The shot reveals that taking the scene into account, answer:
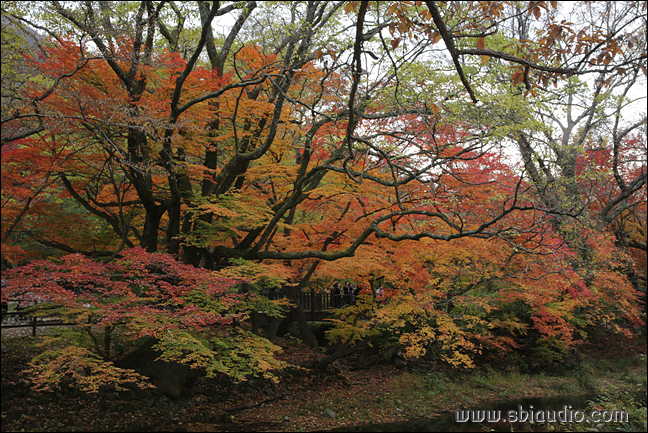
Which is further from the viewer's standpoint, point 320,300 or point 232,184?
point 320,300

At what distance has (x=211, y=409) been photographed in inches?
371

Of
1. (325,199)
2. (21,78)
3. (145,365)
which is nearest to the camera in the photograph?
(145,365)

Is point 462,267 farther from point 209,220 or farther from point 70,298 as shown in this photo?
point 70,298

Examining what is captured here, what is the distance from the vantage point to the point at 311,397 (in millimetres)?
10977

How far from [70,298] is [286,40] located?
690cm

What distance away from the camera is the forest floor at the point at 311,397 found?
767cm

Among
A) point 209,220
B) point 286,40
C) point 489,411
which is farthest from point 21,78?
point 489,411

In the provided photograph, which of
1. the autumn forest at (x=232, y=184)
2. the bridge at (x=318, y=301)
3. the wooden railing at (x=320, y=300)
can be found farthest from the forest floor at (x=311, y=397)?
the wooden railing at (x=320, y=300)

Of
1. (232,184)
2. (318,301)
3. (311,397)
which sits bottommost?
(311,397)

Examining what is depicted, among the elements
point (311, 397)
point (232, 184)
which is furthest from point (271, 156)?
point (311, 397)

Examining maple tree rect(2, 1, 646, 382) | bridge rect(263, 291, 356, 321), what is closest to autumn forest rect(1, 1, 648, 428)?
maple tree rect(2, 1, 646, 382)

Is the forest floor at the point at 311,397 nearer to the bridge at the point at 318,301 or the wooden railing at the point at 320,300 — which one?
the bridge at the point at 318,301

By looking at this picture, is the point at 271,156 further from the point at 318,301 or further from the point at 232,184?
the point at 318,301

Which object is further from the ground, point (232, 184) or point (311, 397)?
point (232, 184)
